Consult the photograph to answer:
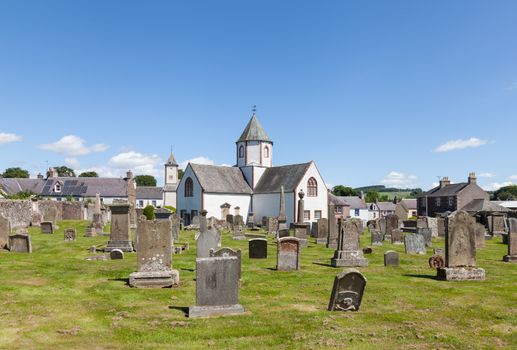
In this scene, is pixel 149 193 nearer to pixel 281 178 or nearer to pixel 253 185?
pixel 253 185

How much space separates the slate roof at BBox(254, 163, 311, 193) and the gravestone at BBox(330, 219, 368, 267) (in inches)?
1217

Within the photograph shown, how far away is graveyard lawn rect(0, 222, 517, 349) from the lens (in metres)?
7.86

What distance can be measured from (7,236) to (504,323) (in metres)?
20.8

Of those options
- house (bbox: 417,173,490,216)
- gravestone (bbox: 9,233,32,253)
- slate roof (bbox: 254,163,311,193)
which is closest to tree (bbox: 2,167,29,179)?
slate roof (bbox: 254,163,311,193)

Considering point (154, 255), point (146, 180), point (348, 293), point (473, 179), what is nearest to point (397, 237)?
point (348, 293)

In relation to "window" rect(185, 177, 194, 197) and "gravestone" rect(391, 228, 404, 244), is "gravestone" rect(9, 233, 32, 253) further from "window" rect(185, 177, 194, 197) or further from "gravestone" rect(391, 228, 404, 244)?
"window" rect(185, 177, 194, 197)

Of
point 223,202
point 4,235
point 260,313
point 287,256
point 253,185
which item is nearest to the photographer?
point 260,313

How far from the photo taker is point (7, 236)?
20672 millimetres

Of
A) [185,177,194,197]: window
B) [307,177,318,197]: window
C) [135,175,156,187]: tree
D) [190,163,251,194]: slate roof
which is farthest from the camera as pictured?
[135,175,156,187]: tree

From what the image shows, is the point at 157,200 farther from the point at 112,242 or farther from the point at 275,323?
the point at 275,323

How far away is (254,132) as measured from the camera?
186 ft

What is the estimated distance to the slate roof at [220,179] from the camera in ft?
169

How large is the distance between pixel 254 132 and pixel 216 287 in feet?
157

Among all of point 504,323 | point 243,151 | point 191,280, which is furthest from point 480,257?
point 243,151
